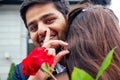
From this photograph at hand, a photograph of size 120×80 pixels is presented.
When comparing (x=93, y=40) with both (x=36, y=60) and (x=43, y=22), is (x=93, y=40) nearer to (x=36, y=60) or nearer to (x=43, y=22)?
(x=36, y=60)

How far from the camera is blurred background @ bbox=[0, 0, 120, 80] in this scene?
7.33 meters

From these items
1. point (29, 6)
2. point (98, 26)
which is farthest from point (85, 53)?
point (29, 6)

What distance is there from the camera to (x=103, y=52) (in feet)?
4.66

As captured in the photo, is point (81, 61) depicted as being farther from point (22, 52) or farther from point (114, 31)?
point (22, 52)

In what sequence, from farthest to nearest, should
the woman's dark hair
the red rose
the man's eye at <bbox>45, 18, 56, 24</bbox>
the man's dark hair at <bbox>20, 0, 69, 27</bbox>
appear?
the man's dark hair at <bbox>20, 0, 69, 27</bbox>, the man's eye at <bbox>45, 18, 56, 24</bbox>, the woman's dark hair, the red rose

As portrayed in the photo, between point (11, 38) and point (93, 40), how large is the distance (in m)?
6.06

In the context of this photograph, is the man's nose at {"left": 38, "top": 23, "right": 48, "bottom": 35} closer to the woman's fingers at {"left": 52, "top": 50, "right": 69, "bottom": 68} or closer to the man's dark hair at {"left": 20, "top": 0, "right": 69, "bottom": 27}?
the man's dark hair at {"left": 20, "top": 0, "right": 69, "bottom": 27}

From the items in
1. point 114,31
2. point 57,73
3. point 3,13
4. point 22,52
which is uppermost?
point 114,31

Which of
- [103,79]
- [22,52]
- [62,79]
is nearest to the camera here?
[103,79]

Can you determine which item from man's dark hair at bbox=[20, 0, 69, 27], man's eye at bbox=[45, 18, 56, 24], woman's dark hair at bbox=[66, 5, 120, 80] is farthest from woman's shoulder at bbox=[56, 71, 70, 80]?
man's dark hair at bbox=[20, 0, 69, 27]

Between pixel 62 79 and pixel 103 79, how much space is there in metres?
0.18

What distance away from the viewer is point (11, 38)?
7.42 metres

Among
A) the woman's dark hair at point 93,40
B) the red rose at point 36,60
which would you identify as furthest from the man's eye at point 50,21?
the red rose at point 36,60

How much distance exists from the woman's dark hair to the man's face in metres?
0.23
